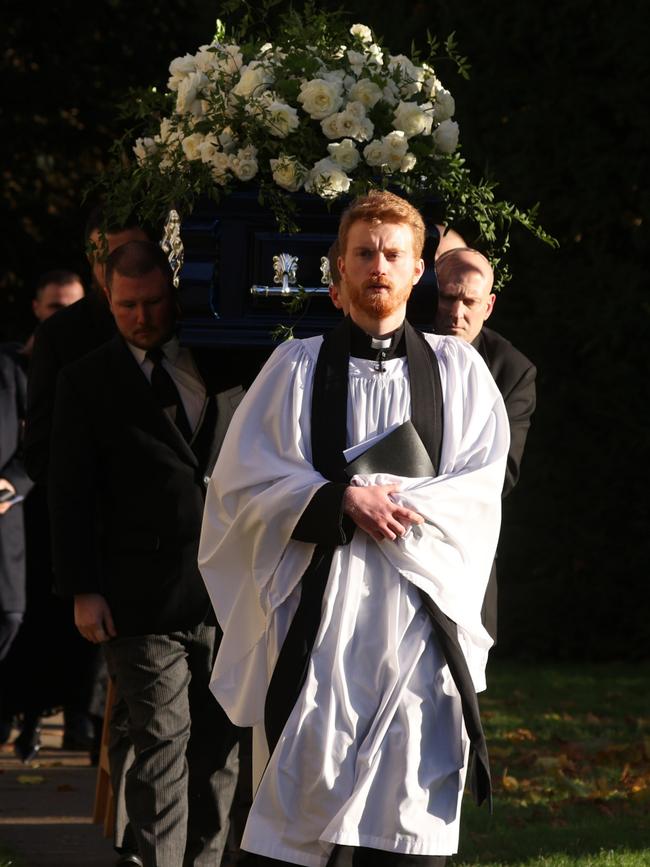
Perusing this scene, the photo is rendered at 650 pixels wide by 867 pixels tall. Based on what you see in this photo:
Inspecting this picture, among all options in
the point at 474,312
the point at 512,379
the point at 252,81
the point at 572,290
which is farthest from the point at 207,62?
the point at 572,290

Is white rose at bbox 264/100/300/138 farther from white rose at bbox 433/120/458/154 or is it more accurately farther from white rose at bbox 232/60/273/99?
white rose at bbox 433/120/458/154

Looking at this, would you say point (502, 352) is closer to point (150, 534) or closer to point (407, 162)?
point (407, 162)

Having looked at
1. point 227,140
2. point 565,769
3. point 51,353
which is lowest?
point 565,769

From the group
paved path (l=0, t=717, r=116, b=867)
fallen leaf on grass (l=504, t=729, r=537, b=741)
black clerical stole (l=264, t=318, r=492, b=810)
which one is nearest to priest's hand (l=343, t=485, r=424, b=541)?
black clerical stole (l=264, t=318, r=492, b=810)

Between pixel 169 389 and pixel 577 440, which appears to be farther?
pixel 577 440

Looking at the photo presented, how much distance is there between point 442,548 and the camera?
4.49 m

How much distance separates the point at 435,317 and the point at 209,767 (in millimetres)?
1575

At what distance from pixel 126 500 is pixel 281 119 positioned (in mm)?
1263

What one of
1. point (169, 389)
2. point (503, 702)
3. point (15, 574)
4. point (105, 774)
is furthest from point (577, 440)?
point (169, 389)

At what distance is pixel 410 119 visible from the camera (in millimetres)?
5398

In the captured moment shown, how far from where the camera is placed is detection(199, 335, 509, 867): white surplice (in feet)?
14.3

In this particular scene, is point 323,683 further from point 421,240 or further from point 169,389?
point 169,389

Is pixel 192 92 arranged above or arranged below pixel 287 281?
above

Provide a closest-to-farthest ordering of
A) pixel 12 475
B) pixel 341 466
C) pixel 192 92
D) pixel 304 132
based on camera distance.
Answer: pixel 341 466 < pixel 304 132 < pixel 192 92 < pixel 12 475
